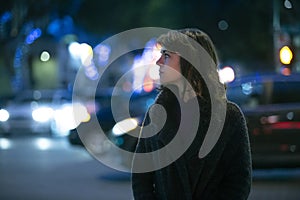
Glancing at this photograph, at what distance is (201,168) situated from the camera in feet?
9.84

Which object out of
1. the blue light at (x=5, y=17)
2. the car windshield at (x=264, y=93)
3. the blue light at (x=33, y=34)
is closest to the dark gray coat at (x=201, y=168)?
the car windshield at (x=264, y=93)

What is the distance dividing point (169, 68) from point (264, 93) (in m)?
7.84

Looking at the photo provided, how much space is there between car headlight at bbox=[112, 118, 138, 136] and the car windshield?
163 cm

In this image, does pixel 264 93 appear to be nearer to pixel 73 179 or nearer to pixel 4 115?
pixel 73 179

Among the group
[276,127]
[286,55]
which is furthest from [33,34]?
[276,127]

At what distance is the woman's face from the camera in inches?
121

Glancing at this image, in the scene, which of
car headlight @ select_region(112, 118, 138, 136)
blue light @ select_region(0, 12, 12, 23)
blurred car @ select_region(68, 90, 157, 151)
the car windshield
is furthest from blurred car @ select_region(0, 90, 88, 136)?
the car windshield

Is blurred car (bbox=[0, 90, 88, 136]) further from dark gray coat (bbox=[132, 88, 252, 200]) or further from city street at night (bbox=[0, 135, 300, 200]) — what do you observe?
dark gray coat (bbox=[132, 88, 252, 200])

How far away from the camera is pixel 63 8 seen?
1203 inches

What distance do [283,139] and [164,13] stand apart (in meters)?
18.6

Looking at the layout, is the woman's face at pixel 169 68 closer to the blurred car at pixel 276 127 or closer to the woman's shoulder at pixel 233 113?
the woman's shoulder at pixel 233 113

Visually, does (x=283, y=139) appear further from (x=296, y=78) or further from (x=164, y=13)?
(x=164, y=13)

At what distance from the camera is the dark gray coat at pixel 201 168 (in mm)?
2963

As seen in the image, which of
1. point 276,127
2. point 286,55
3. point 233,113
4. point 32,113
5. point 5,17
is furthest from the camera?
point 5,17
